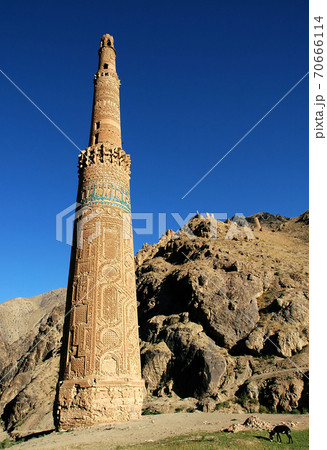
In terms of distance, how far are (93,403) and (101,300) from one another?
130 inches

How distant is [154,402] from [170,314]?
1067 centimetres

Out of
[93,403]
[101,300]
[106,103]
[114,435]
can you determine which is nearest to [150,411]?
[93,403]

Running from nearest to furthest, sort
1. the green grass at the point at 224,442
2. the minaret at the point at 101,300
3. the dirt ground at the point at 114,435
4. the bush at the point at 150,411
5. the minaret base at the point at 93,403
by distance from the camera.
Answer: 1. the green grass at the point at 224,442
2. the dirt ground at the point at 114,435
3. the minaret base at the point at 93,403
4. the minaret at the point at 101,300
5. the bush at the point at 150,411

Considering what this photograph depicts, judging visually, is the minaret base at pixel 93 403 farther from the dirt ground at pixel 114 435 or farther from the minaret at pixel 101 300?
the dirt ground at pixel 114 435

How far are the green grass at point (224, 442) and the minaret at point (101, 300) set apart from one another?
253 centimetres

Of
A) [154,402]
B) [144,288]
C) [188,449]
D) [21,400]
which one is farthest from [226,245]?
[188,449]

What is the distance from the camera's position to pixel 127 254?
14297 mm

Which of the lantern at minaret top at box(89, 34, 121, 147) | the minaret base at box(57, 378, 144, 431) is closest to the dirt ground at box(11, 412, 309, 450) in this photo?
the minaret base at box(57, 378, 144, 431)

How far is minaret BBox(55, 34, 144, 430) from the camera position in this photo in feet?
36.4

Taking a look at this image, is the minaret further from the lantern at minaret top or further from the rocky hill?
the rocky hill

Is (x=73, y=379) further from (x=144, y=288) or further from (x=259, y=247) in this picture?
(x=259, y=247)

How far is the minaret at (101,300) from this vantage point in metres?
11.1

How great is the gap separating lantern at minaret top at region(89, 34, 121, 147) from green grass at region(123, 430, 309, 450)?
454 inches

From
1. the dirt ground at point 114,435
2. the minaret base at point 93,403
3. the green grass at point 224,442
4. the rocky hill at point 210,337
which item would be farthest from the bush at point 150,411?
the green grass at point 224,442
